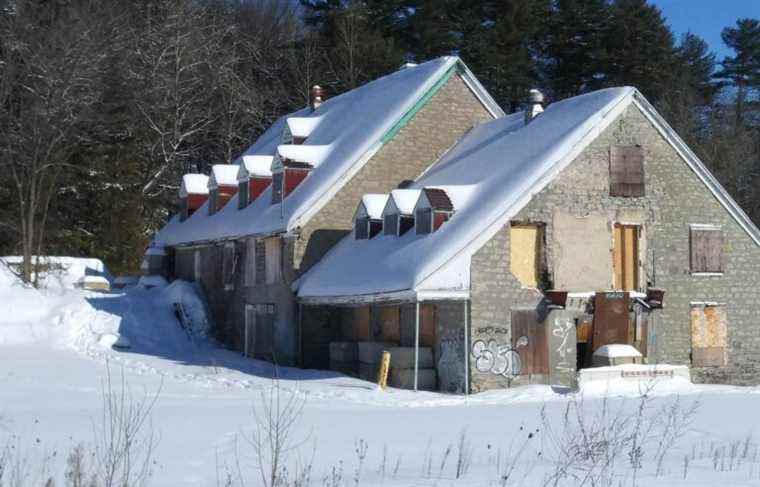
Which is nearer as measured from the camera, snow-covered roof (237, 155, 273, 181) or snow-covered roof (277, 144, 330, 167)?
snow-covered roof (277, 144, 330, 167)

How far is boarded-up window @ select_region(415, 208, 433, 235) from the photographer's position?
25.5 metres

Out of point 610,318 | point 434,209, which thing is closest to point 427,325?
point 434,209

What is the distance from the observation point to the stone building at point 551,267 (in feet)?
79.9

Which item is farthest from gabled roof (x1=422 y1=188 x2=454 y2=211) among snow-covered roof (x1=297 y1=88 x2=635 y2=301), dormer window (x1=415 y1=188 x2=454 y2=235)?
snow-covered roof (x1=297 y1=88 x2=635 y2=301)

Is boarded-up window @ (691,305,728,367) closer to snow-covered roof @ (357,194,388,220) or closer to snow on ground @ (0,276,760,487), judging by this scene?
snow on ground @ (0,276,760,487)

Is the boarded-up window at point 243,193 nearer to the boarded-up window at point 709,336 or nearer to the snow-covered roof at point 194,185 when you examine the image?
the snow-covered roof at point 194,185

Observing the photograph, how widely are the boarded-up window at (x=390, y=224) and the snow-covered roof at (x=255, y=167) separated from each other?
742 centimetres

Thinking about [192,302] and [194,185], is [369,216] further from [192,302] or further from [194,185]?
[194,185]

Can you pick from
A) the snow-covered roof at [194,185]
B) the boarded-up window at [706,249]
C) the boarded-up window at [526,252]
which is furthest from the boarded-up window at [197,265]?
the boarded-up window at [706,249]

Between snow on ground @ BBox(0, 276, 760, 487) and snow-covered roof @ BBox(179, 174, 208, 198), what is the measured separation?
317 inches

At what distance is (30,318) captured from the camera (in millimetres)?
32219

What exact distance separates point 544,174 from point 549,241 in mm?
1555

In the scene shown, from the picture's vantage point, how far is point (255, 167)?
33.9m

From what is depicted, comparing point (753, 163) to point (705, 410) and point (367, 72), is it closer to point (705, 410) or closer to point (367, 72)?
point (367, 72)
